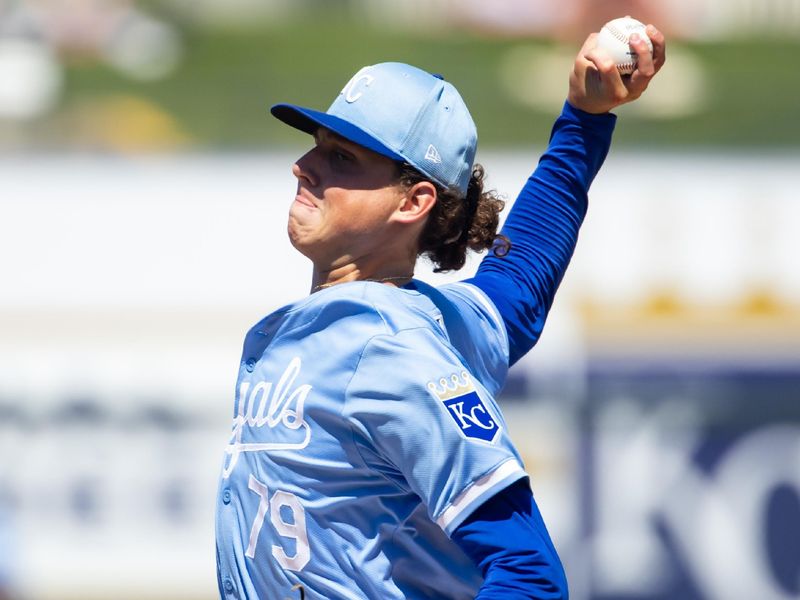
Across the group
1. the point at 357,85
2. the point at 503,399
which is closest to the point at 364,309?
the point at 357,85

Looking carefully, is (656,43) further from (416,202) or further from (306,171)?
(306,171)

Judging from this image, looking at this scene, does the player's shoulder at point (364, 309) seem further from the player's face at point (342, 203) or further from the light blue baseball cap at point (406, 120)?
the light blue baseball cap at point (406, 120)

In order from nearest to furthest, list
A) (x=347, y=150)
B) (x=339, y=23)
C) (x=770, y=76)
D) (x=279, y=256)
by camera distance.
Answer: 1. (x=347, y=150)
2. (x=279, y=256)
3. (x=770, y=76)
4. (x=339, y=23)

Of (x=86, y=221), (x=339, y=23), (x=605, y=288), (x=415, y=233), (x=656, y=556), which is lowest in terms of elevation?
(x=656, y=556)

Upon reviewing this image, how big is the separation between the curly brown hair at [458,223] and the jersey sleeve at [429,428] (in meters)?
0.30

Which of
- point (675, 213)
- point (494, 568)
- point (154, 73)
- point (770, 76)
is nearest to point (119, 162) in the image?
point (154, 73)

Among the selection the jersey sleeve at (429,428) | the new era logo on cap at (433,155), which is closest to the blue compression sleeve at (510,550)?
the jersey sleeve at (429,428)

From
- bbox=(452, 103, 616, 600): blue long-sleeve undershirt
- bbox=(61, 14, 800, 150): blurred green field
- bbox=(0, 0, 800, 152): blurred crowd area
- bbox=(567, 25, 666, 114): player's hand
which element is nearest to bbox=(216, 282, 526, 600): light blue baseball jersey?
bbox=(452, 103, 616, 600): blue long-sleeve undershirt

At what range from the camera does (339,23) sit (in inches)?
349

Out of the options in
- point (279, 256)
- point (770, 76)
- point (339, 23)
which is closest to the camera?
point (279, 256)

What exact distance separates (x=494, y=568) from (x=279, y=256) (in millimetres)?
4504

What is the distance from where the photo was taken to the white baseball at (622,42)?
2.21m

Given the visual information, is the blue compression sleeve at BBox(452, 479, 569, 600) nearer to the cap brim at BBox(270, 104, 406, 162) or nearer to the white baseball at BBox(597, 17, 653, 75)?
the cap brim at BBox(270, 104, 406, 162)

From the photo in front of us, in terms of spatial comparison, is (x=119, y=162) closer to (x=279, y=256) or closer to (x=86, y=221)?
(x=86, y=221)
